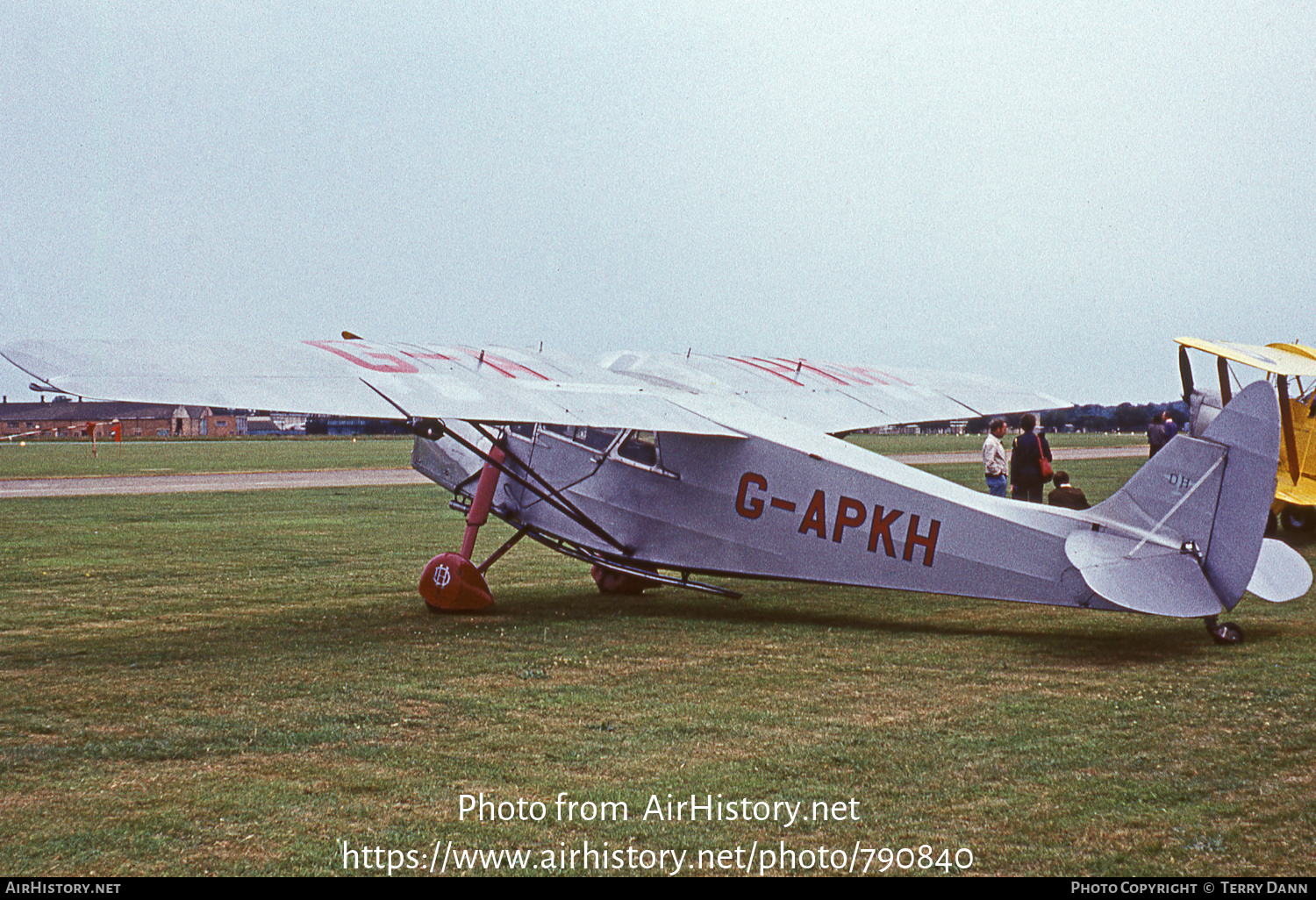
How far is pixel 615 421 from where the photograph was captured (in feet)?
30.6

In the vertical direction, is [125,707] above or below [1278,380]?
below

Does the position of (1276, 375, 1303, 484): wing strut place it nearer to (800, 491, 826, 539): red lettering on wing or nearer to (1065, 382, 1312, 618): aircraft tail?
(1065, 382, 1312, 618): aircraft tail

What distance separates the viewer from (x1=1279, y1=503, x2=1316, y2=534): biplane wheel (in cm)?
1554

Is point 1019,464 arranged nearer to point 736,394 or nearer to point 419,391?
point 736,394

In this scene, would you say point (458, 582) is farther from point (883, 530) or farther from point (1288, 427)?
point (1288, 427)

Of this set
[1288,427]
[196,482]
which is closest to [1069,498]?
[1288,427]

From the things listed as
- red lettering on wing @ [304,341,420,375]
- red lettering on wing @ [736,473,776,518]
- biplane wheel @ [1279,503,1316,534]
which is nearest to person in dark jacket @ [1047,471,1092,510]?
red lettering on wing @ [736,473,776,518]

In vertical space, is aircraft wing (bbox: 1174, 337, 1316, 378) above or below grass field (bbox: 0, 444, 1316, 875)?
above

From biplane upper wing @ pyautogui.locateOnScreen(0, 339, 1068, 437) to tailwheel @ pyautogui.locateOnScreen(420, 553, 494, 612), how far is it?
1872 millimetres

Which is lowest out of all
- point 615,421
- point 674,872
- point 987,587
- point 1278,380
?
point 674,872

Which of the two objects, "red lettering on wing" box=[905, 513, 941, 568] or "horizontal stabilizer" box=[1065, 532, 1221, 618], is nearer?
"horizontal stabilizer" box=[1065, 532, 1221, 618]

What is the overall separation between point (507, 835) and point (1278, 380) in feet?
44.1
